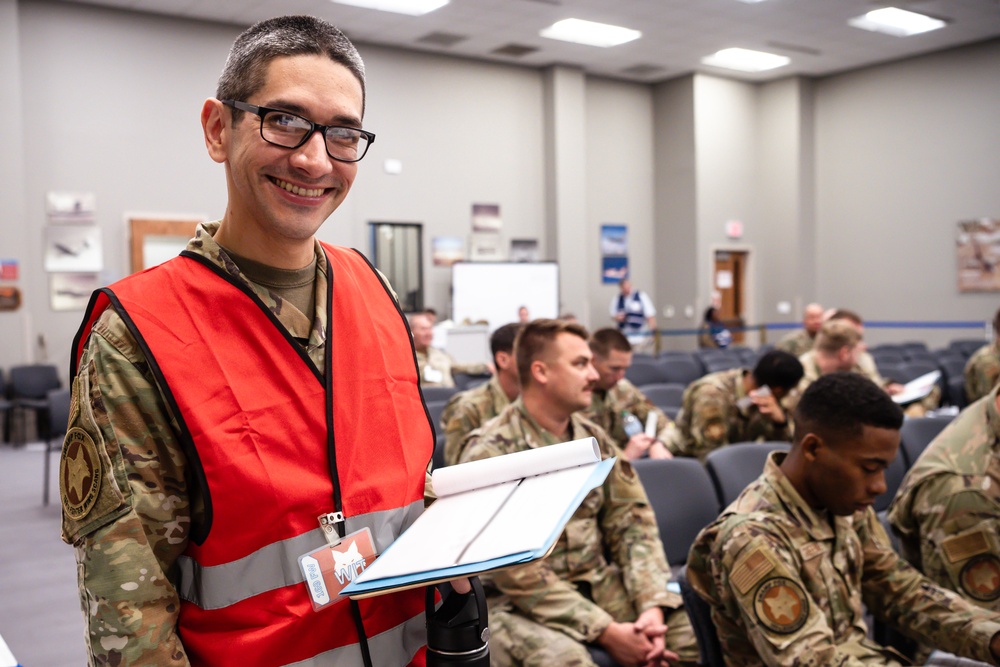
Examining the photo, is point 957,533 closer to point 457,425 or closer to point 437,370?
point 457,425

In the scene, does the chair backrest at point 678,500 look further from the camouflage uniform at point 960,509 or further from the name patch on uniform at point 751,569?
the name patch on uniform at point 751,569

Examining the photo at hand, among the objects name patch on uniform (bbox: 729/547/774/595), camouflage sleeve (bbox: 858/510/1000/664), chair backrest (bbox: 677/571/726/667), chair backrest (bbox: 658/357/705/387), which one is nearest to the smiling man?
name patch on uniform (bbox: 729/547/774/595)

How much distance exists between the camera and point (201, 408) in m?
0.97

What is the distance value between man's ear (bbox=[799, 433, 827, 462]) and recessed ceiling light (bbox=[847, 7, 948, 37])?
10.5m

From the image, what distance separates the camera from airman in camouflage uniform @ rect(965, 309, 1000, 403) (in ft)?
17.5

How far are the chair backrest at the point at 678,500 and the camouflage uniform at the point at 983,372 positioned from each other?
331 cm

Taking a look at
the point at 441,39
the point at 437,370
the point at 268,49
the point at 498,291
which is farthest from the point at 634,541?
the point at 441,39

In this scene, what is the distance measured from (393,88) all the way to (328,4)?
180cm

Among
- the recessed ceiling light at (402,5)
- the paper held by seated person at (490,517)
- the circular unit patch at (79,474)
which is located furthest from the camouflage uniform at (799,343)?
the circular unit patch at (79,474)

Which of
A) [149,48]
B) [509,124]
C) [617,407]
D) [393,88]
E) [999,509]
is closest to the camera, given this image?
[999,509]

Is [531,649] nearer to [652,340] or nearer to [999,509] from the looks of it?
[999,509]

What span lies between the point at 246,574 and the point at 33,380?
8482 mm

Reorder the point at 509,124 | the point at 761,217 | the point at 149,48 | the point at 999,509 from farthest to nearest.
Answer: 1. the point at 761,217
2. the point at 509,124
3. the point at 149,48
4. the point at 999,509

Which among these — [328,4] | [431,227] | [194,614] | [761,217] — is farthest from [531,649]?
[761,217]
